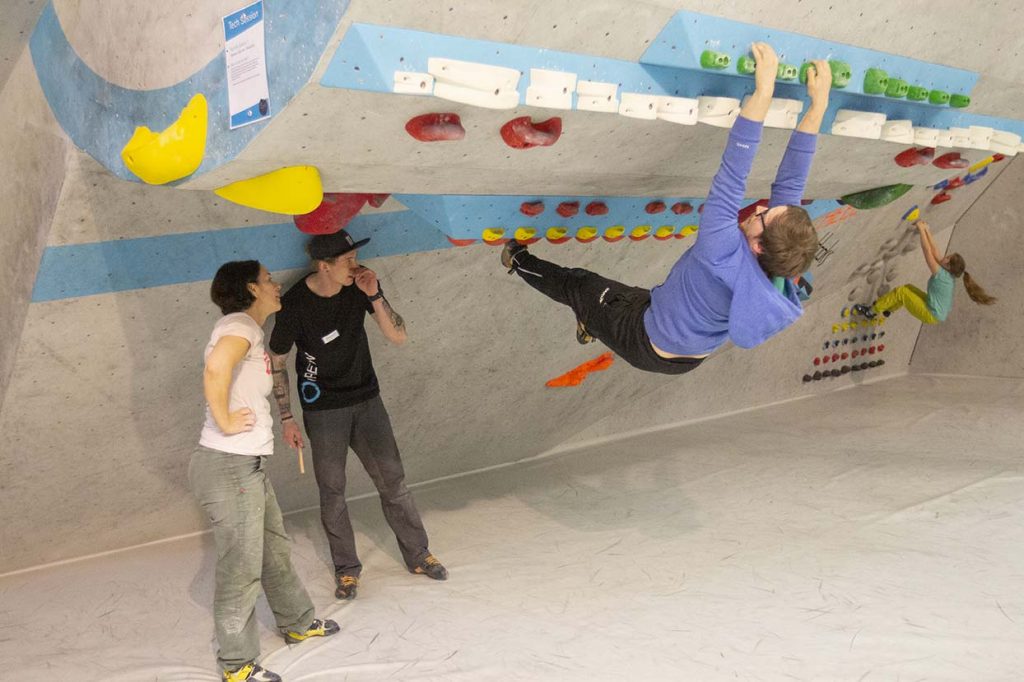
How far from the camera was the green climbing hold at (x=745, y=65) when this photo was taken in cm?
269

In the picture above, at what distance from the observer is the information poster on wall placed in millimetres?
2207

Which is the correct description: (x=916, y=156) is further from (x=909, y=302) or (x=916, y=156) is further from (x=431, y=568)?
(x=909, y=302)

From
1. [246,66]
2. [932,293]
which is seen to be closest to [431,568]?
[246,66]

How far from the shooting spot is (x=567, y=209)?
3574 millimetres

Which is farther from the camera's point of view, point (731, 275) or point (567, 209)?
point (567, 209)

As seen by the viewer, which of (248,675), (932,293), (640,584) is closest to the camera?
(248,675)

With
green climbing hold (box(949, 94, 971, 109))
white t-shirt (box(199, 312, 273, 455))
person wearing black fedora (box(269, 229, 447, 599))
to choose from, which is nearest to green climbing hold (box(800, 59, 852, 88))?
green climbing hold (box(949, 94, 971, 109))

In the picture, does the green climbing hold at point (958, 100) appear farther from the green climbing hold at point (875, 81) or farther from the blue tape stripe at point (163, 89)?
the blue tape stripe at point (163, 89)

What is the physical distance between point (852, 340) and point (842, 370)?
225 mm

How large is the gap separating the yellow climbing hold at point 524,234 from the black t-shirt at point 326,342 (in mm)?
604

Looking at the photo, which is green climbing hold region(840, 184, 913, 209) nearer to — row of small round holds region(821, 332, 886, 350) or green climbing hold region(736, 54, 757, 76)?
green climbing hold region(736, 54, 757, 76)

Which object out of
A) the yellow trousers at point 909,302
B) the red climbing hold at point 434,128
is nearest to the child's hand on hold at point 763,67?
the red climbing hold at point 434,128

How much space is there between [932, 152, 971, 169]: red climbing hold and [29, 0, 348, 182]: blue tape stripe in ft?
10.2

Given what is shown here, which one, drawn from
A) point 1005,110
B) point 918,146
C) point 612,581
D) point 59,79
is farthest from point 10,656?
point 1005,110
